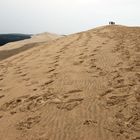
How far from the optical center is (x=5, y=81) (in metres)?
7.24

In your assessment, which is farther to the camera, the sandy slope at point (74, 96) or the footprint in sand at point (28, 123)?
the footprint in sand at point (28, 123)

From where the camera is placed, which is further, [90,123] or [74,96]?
[74,96]

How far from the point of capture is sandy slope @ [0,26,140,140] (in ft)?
14.4

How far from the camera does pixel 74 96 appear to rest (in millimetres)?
5496

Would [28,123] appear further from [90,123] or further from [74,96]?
[74,96]

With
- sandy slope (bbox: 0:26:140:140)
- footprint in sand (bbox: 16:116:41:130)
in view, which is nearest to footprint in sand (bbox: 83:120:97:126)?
sandy slope (bbox: 0:26:140:140)

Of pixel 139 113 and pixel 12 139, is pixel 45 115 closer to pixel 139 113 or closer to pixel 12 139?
pixel 12 139

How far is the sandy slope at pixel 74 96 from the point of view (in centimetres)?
440

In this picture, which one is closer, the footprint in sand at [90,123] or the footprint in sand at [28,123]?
the footprint in sand at [90,123]

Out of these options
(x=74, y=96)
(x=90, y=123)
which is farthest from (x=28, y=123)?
(x=74, y=96)

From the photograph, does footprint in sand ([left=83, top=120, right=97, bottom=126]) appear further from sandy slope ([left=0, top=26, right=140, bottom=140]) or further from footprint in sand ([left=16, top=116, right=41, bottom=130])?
footprint in sand ([left=16, top=116, right=41, bottom=130])

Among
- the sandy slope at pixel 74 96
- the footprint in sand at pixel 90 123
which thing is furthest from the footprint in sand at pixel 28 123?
the footprint in sand at pixel 90 123

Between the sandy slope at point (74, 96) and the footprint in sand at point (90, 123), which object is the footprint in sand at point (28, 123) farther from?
the footprint in sand at point (90, 123)

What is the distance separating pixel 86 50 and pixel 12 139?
4.89 meters
